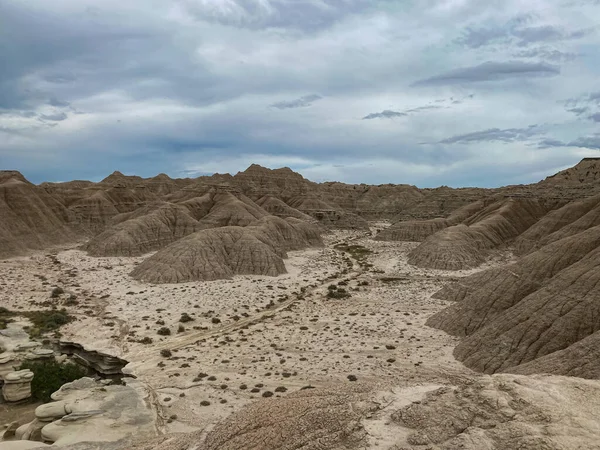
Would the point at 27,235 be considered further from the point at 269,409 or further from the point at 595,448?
the point at 595,448

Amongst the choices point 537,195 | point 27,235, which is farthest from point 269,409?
point 537,195

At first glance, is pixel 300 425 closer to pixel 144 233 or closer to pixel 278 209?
pixel 144 233

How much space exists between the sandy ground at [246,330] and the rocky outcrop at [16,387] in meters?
5.07

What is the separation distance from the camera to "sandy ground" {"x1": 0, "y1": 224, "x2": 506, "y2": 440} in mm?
21500

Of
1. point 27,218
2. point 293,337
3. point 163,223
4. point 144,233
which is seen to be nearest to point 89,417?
point 293,337

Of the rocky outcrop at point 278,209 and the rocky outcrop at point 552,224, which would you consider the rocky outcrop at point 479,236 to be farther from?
the rocky outcrop at point 278,209

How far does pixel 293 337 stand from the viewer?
95.2 ft

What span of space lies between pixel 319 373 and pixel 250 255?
29.9m

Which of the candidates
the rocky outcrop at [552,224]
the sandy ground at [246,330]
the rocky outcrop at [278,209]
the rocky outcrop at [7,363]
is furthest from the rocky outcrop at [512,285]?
the rocky outcrop at [278,209]

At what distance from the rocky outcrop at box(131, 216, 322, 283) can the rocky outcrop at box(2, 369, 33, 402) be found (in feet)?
75.2

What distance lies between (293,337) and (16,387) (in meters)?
16.2

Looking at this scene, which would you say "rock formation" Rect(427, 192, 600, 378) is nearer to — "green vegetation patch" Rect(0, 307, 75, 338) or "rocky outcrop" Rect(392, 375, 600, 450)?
"rocky outcrop" Rect(392, 375, 600, 450)

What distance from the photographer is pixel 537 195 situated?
8169 cm

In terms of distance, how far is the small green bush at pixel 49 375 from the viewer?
2214 centimetres
